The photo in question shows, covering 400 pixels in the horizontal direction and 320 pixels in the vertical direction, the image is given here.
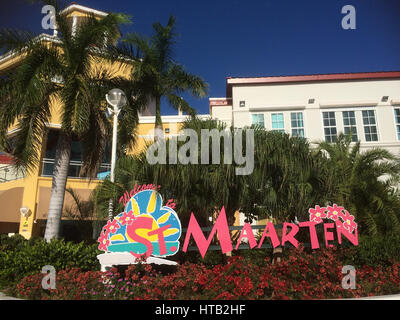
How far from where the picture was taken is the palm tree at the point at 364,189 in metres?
11.4

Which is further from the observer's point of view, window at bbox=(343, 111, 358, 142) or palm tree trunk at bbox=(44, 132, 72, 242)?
window at bbox=(343, 111, 358, 142)

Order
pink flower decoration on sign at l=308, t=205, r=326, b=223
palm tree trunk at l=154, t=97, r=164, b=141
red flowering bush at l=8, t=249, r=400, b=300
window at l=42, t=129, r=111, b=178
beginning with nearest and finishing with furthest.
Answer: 1. red flowering bush at l=8, t=249, r=400, b=300
2. pink flower decoration on sign at l=308, t=205, r=326, b=223
3. palm tree trunk at l=154, t=97, r=164, b=141
4. window at l=42, t=129, r=111, b=178

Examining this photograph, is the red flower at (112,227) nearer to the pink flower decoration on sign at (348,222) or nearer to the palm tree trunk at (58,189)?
the palm tree trunk at (58,189)

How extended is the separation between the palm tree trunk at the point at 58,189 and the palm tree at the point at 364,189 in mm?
8427

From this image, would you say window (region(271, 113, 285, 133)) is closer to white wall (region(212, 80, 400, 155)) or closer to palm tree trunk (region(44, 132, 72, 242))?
white wall (region(212, 80, 400, 155))

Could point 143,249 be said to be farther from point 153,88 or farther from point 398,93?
point 398,93

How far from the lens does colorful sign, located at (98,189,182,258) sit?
344 inches

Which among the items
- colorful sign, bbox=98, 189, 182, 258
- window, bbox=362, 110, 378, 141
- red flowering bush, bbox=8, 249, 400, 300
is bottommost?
red flowering bush, bbox=8, 249, 400, 300

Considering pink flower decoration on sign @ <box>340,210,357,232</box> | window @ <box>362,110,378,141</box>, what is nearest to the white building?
window @ <box>362,110,378,141</box>

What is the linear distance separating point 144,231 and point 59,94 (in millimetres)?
5853

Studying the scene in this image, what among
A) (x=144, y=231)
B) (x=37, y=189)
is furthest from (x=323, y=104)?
(x=37, y=189)

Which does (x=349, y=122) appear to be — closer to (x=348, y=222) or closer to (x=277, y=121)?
(x=277, y=121)

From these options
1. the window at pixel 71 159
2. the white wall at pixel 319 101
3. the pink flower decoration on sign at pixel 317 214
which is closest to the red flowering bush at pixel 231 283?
the pink flower decoration on sign at pixel 317 214

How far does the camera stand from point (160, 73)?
15984 mm
